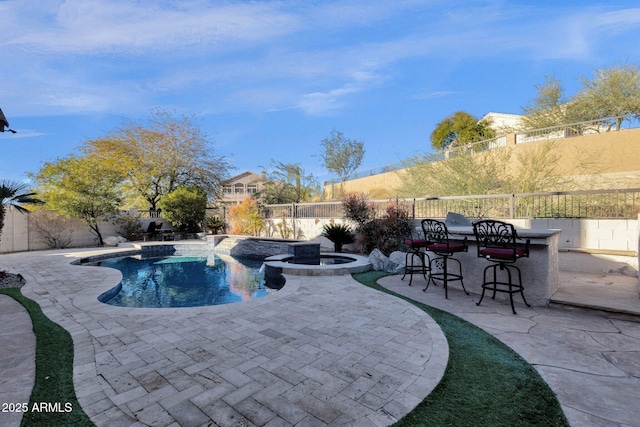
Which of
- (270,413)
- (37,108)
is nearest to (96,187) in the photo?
(37,108)

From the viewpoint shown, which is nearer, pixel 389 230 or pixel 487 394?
pixel 487 394

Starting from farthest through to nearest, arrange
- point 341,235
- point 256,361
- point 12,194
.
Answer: point 341,235, point 12,194, point 256,361

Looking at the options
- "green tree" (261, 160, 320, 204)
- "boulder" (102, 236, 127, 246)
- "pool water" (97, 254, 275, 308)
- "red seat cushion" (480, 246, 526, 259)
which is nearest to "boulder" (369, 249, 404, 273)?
"pool water" (97, 254, 275, 308)

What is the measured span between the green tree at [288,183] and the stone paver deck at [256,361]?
13909 mm

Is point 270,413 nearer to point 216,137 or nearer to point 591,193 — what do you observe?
point 591,193

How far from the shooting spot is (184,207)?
15594 millimetres

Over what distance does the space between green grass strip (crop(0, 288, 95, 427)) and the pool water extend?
1980 mm

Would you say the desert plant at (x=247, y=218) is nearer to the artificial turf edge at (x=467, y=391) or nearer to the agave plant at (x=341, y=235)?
the agave plant at (x=341, y=235)

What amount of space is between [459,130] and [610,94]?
11874mm

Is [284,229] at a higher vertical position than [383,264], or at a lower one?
higher

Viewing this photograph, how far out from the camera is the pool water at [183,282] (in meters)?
5.37

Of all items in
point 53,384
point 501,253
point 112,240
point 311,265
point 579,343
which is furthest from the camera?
point 112,240

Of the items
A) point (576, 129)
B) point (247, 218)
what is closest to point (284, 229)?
point (247, 218)

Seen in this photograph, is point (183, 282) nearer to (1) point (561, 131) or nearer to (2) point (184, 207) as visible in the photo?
(2) point (184, 207)
